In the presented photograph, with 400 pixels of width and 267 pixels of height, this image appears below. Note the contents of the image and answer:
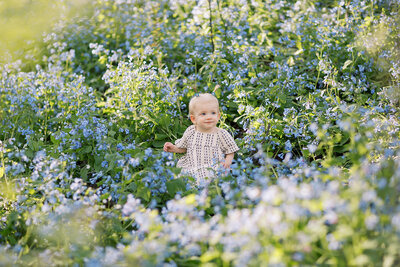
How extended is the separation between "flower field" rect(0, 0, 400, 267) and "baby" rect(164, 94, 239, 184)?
0.20 metres

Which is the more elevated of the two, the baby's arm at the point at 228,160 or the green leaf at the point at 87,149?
the green leaf at the point at 87,149

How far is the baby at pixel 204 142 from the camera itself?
3773 millimetres

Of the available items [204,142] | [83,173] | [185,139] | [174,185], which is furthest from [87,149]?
[174,185]

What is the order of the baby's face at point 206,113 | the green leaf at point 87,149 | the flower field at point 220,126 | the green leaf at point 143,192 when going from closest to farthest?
the flower field at point 220,126
the green leaf at point 143,192
the baby's face at point 206,113
the green leaf at point 87,149

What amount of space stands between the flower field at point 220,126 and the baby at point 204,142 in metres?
0.20

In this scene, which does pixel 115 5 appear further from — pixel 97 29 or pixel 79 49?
pixel 79 49

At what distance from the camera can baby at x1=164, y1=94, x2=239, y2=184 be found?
12.4 ft

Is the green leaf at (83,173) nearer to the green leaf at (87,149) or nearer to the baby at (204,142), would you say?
the green leaf at (87,149)

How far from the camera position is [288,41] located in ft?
18.2

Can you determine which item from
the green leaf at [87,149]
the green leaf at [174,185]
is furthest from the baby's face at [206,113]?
the green leaf at [87,149]

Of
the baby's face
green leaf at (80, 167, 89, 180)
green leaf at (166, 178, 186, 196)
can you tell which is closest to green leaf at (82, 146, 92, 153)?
green leaf at (80, 167, 89, 180)

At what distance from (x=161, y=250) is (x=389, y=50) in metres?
3.72

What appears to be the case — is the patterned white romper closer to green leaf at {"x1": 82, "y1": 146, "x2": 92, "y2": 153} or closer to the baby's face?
the baby's face

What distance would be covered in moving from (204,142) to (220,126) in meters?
0.56
